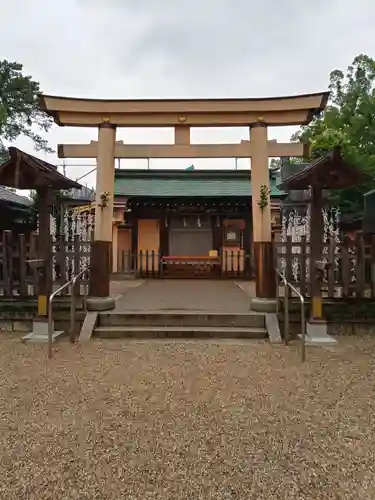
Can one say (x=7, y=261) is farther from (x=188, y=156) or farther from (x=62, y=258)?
(x=188, y=156)

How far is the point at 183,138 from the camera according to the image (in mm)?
6742

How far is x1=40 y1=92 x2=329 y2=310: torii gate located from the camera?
6.38 m

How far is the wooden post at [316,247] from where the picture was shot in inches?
223

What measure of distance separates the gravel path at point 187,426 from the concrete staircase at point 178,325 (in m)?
0.77

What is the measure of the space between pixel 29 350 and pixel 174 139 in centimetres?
391

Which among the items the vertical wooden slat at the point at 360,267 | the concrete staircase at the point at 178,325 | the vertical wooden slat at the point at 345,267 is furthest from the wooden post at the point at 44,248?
the vertical wooden slat at the point at 360,267

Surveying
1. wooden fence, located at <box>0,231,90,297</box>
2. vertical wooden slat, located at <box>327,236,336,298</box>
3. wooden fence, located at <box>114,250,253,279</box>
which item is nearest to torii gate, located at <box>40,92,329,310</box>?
wooden fence, located at <box>0,231,90,297</box>

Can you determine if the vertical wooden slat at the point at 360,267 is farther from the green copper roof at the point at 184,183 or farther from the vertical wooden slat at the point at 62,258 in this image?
the green copper roof at the point at 184,183

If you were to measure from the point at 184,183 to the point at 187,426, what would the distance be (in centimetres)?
1281

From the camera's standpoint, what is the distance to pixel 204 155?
6.73 meters

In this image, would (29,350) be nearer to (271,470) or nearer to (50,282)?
(50,282)

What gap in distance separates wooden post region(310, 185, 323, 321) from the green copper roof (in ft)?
25.9

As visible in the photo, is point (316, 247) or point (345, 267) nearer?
point (316, 247)

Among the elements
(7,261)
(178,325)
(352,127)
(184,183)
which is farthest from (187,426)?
(184,183)
